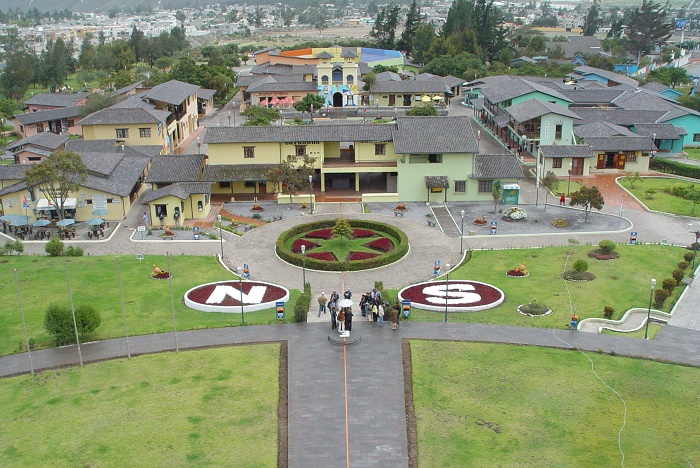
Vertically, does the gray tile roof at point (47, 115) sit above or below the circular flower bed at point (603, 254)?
above

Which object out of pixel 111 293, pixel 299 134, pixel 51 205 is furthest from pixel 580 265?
pixel 51 205

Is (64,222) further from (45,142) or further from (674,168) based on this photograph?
(674,168)

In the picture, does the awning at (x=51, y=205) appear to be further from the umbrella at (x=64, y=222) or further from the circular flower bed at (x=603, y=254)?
the circular flower bed at (x=603, y=254)

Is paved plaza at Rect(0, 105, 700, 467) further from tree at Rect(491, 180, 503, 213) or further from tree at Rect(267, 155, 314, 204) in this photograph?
tree at Rect(267, 155, 314, 204)

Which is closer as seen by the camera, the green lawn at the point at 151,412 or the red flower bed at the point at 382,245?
the green lawn at the point at 151,412

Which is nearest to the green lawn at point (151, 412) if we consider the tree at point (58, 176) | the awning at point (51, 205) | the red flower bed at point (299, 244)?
the red flower bed at point (299, 244)

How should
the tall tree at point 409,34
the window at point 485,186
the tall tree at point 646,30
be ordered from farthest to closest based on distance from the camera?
the tall tree at point 409,34 < the tall tree at point 646,30 < the window at point 485,186

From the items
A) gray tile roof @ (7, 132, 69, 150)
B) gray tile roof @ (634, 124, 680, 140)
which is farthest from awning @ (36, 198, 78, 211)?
Result: gray tile roof @ (634, 124, 680, 140)

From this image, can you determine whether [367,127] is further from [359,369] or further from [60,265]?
[359,369]

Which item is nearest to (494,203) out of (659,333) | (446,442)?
(659,333)
